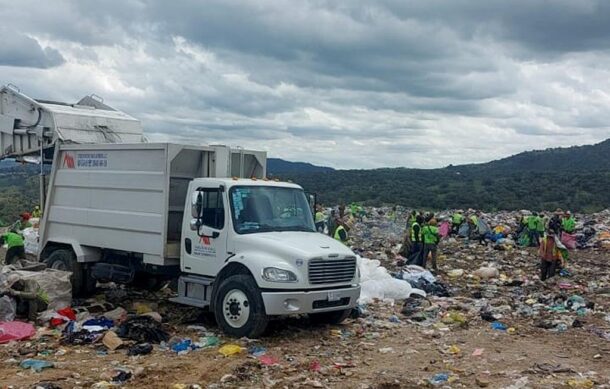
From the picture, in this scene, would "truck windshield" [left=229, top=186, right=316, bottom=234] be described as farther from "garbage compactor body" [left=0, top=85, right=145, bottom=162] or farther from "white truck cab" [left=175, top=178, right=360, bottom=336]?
"garbage compactor body" [left=0, top=85, right=145, bottom=162]

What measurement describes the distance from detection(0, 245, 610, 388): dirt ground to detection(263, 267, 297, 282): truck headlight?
75 cm

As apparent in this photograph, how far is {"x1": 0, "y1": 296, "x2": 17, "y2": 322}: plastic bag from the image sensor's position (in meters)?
8.63

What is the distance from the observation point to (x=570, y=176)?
204 feet

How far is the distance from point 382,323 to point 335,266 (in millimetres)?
1536

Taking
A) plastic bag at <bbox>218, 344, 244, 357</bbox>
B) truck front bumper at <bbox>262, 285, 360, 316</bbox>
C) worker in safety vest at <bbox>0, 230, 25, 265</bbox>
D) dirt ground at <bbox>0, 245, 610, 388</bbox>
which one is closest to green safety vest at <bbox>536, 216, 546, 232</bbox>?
dirt ground at <bbox>0, 245, 610, 388</bbox>

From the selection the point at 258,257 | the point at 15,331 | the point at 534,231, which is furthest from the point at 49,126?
the point at 534,231

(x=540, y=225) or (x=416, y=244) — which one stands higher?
(x=540, y=225)

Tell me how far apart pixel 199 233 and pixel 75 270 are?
2.70 metres

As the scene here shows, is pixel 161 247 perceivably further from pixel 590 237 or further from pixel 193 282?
pixel 590 237

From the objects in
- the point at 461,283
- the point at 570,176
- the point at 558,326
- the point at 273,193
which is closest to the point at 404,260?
the point at 461,283

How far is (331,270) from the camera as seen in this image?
28.0 ft

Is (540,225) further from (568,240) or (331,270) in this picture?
(331,270)

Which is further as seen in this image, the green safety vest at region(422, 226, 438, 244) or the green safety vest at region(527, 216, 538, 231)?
the green safety vest at region(527, 216, 538, 231)

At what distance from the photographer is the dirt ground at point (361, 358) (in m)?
6.70
